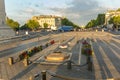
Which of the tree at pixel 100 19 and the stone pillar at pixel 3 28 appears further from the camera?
the tree at pixel 100 19

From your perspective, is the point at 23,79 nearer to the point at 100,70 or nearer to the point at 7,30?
the point at 100,70

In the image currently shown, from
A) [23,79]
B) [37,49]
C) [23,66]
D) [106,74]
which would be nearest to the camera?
[23,79]

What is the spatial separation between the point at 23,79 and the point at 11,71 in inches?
116

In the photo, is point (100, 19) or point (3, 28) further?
point (100, 19)

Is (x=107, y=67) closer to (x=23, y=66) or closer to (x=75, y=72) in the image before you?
(x=75, y=72)

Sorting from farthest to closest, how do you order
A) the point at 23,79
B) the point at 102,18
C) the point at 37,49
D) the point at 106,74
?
1. the point at 102,18
2. the point at 37,49
3. the point at 106,74
4. the point at 23,79

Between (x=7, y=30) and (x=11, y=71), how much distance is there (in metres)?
37.5

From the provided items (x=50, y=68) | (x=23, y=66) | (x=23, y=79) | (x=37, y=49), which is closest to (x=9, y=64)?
(x=23, y=66)

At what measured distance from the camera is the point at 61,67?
19.0m

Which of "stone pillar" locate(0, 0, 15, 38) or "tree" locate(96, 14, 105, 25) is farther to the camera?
"tree" locate(96, 14, 105, 25)

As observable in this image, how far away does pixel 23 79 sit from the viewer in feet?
50.3

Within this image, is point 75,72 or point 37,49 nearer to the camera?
point 75,72

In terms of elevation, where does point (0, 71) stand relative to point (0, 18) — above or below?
below

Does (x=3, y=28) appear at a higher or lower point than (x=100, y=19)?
lower
